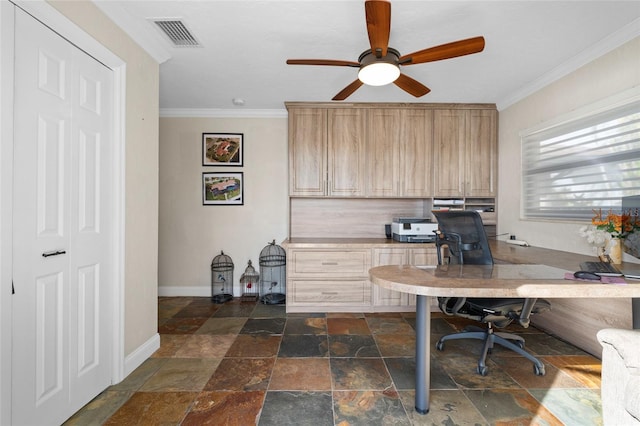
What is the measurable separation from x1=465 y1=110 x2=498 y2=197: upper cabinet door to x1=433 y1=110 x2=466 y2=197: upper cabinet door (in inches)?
3.5

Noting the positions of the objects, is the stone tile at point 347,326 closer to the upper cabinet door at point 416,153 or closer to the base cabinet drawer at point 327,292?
the base cabinet drawer at point 327,292

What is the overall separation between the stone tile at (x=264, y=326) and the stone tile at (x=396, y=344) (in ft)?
3.16

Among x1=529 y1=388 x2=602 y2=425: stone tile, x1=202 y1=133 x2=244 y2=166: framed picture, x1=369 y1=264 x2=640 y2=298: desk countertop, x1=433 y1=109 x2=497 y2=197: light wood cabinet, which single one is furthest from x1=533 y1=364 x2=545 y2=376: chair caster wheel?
x1=202 y1=133 x2=244 y2=166: framed picture

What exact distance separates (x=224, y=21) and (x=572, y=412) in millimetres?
3312

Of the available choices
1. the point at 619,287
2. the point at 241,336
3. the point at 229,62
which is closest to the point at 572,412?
the point at 619,287

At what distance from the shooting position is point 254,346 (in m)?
2.49

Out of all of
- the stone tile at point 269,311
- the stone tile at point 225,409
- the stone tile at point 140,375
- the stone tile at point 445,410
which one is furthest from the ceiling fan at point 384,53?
the stone tile at point 269,311

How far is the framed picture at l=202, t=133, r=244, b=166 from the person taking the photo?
3875 mm

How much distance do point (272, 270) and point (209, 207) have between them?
1224 mm

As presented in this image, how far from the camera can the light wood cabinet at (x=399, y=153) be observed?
354cm

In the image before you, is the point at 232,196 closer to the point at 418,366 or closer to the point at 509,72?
the point at 418,366

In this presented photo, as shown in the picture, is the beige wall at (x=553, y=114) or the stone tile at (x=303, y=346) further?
the stone tile at (x=303, y=346)

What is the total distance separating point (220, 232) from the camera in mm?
3938

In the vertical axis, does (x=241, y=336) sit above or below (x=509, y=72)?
below
